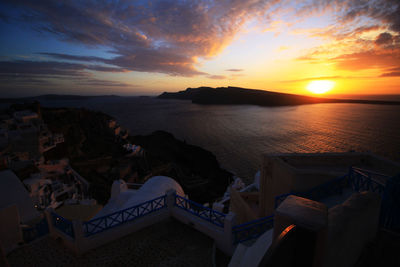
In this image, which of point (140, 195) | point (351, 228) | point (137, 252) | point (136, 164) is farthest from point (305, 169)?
point (136, 164)

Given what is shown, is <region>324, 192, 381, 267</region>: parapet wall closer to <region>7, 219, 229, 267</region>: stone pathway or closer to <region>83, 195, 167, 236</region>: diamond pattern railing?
<region>7, 219, 229, 267</region>: stone pathway

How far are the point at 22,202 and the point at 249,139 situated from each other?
164ft

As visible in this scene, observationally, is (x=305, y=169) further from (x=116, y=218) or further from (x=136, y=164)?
(x=136, y=164)

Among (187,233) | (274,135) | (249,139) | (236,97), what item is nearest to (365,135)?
(274,135)

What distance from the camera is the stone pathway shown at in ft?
17.7

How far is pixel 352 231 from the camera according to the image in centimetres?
296

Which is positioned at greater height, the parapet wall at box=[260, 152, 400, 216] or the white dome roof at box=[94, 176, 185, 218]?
the parapet wall at box=[260, 152, 400, 216]

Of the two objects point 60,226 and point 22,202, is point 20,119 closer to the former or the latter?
point 22,202

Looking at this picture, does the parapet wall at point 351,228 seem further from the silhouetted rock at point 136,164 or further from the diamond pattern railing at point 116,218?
the silhouetted rock at point 136,164

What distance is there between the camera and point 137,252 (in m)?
5.70

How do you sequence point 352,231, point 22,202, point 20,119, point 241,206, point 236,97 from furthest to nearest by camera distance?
point 236,97 → point 20,119 → point 241,206 → point 22,202 → point 352,231

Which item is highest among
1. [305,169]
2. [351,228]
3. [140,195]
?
[351,228]

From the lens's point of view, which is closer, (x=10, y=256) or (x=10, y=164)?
(x=10, y=256)

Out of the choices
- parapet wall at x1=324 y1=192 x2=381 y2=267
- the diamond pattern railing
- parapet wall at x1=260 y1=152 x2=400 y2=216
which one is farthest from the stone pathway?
parapet wall at x1=260 y1=152 x2=400 y2=216
